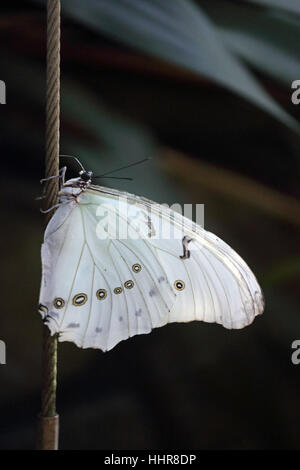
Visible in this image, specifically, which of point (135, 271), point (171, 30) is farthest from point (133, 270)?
point (171, 30)

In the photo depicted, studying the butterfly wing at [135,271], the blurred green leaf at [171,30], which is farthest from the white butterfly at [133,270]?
the blurred green leaf at [171,30]

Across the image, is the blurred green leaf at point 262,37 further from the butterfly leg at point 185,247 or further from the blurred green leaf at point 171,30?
the butterfly leg at point 185,247

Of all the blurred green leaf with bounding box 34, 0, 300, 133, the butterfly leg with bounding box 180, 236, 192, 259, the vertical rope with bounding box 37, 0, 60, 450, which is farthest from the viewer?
the blurred green leaf with bounding box 34, 0, 300, 133

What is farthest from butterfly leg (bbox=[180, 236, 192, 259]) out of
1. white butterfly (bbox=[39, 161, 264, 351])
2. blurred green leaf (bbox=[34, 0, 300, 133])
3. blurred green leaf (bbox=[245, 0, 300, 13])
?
blurred green leaf (bbox=[245, 0, 300, 13])

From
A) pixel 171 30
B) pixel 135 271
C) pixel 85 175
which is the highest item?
pixel 171 30

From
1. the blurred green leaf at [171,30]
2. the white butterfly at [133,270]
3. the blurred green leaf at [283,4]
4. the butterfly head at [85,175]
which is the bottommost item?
the white butterfly at [133,270]

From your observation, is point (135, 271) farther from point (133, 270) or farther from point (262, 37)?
point (262, 37)

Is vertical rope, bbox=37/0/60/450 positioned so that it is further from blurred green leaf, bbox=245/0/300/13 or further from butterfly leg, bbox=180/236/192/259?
blurred green leaf, bbox=245/0/300/13

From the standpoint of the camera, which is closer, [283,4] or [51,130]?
[51,130]

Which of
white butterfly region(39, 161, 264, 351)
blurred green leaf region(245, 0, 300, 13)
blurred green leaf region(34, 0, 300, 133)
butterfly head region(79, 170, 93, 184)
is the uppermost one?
blurred green leaf region(245, 0, 300, 13)

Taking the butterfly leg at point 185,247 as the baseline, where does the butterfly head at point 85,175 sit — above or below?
above
